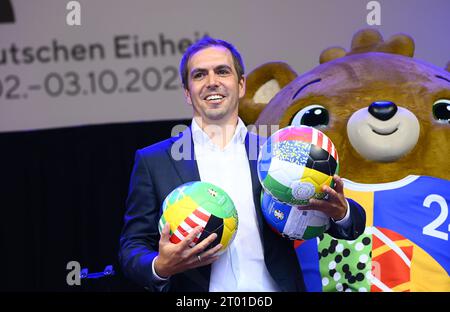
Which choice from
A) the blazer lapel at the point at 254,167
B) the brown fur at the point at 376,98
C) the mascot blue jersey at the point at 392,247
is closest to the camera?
the blazer lapel at the point at 254,167

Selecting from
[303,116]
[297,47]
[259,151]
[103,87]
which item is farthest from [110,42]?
[259,151]

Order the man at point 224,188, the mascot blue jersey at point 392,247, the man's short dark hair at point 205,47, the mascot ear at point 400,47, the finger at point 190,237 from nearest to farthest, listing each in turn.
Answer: the finger at point 190,237, the man at point 224,188, the man's short dark hair at point 205,47, the mascot blue jersey at point 392,247, the mascot ear at point 400,47

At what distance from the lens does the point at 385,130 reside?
327 cm

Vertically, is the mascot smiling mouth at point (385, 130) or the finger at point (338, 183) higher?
the mascot smiling mouth at point (385, 130)

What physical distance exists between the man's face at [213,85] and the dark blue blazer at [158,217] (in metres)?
0.14

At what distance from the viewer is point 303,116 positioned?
3523 millimetres

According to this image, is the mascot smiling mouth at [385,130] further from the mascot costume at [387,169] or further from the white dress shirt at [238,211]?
the white dress shirt at [238,211]

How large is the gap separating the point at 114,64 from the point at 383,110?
2.16 meters

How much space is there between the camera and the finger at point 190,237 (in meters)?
2.50

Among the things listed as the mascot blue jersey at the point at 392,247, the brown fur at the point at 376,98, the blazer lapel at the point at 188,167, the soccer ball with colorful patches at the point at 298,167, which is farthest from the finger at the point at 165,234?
the brown fur at the point at 376,98

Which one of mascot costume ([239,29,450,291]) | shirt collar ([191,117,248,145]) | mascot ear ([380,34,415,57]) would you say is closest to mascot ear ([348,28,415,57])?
mascot ear ([380,34,415,57])

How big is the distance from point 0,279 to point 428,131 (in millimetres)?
3400

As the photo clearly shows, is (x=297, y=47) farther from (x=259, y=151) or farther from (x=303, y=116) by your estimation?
(x=259, y=151)

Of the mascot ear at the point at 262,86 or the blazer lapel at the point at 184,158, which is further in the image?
the mascot ear at the point at 262,86
